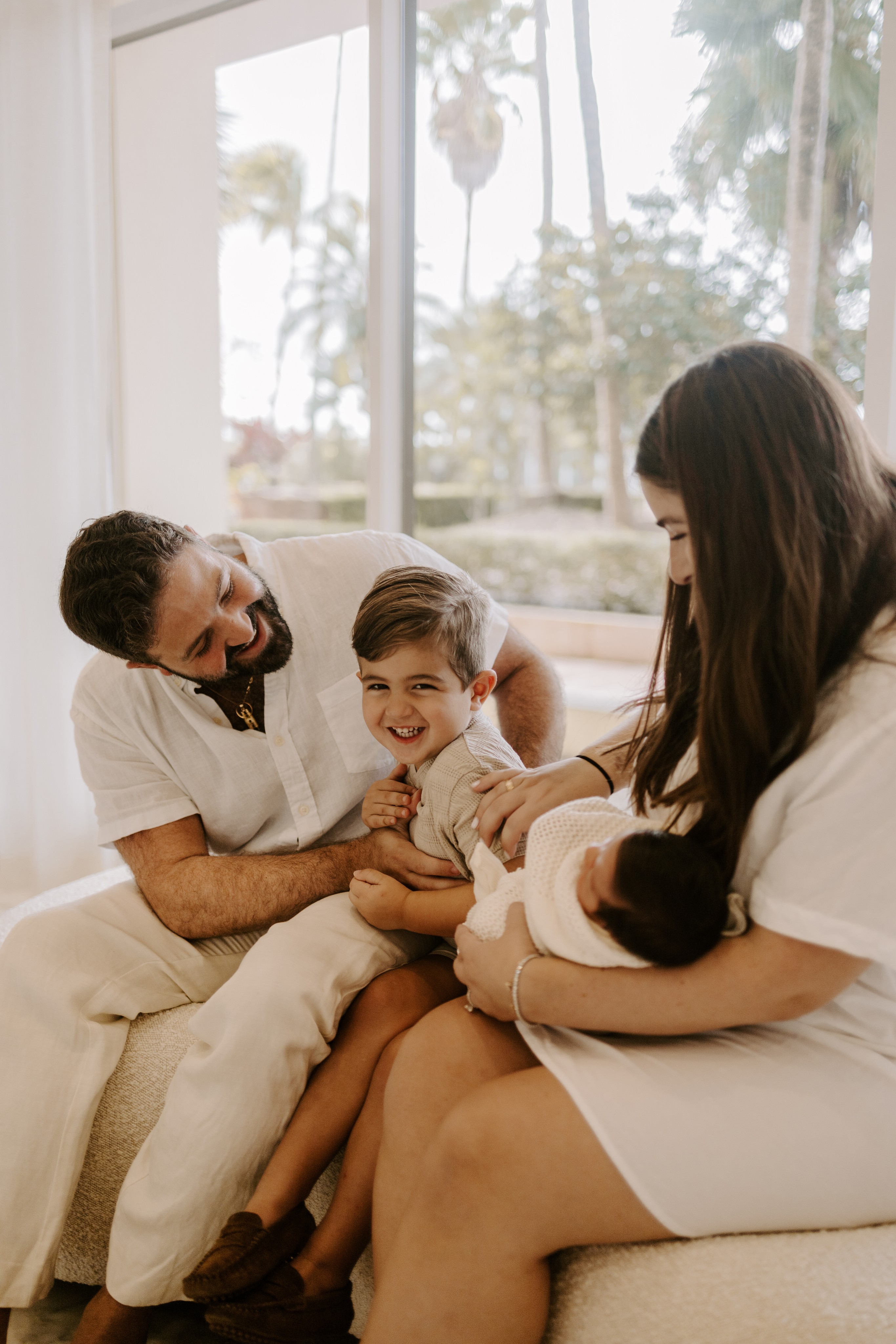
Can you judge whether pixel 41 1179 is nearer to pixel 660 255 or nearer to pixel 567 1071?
pixel 567 1071

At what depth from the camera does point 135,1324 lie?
1356 millimetres

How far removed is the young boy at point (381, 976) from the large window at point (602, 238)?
90 centimetres

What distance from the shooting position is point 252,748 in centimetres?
180

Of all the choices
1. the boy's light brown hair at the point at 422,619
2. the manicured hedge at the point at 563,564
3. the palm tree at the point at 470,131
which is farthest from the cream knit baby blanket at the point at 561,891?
the palm tree at the point at 470,131

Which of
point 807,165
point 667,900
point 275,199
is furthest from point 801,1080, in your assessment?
point 275,199

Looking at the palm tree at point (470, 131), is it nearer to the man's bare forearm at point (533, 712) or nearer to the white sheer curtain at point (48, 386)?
the white sheer curtain at point (48, 386)

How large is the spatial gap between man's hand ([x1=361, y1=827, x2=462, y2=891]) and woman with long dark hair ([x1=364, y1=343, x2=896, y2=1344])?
0.42 meters

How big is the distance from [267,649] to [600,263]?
2315 mm

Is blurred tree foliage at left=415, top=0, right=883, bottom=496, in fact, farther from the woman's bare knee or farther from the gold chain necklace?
the woman's bare knee

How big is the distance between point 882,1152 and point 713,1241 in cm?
21

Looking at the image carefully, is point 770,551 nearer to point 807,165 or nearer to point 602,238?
point 807,165

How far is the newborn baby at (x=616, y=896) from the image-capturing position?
1.04 meters

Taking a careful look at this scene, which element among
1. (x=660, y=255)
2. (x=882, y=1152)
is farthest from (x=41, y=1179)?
(x=660, y=255)

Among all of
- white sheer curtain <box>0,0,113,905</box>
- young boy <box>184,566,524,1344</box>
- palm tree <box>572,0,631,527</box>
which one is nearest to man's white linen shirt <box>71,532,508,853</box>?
young boy <box>184,566,524,1344</box>
